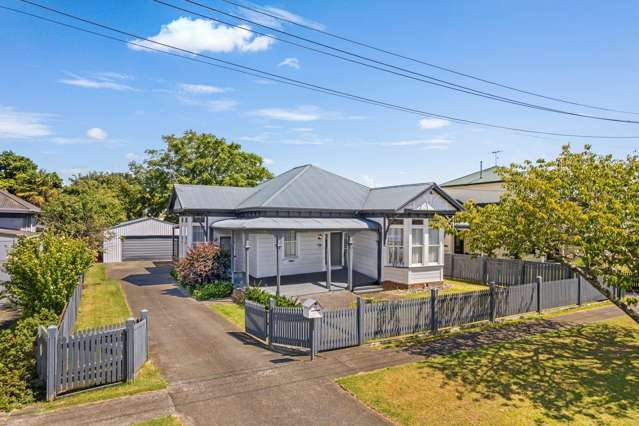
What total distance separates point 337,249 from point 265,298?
933cm

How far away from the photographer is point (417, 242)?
2080 cm

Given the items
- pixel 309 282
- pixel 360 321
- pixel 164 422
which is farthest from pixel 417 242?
pixel 164 422

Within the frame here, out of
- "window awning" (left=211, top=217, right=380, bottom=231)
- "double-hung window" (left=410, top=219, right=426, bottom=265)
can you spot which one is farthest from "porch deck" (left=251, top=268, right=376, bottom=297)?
"window awning" (left=211, top=217, right=380, bottom=231)

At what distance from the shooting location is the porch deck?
18.9 meters

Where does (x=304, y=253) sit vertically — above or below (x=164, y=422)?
above

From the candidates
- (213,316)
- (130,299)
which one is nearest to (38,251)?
(130,299)

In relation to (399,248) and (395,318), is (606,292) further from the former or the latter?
(399,248)

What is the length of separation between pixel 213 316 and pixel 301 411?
8.47m

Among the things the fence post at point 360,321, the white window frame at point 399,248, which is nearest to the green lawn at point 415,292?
the white window frame at point 399,248

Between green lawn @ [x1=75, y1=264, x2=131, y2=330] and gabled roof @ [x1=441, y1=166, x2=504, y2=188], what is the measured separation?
110 ft

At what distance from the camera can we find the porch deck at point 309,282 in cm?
1894

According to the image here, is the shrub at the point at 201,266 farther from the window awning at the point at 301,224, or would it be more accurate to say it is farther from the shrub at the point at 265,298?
the shrub at the point at 265,298

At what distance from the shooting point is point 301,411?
26.5 ft

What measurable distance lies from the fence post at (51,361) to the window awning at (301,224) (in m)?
10.1
